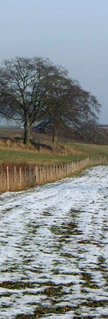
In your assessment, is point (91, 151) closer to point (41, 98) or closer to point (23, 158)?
point (41, 98)

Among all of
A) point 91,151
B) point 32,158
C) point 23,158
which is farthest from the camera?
point 91,151

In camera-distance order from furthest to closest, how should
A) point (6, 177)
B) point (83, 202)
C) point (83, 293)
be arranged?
point (6, 177) < point (83, 202) < point (83, 293)

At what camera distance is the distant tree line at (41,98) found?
6600 cm

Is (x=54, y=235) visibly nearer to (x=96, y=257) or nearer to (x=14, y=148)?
(x=96, y=257)

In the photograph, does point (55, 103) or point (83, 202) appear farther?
point (55, 103)

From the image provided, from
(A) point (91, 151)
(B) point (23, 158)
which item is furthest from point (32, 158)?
(A) point (91, 151)

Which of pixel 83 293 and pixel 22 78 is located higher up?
pixel 22 78

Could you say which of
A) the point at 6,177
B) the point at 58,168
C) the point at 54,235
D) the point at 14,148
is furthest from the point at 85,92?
the point at 54,235

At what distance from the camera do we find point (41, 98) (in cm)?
6681

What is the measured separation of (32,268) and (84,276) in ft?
3.31

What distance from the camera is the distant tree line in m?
66.0

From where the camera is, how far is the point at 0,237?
1329cm

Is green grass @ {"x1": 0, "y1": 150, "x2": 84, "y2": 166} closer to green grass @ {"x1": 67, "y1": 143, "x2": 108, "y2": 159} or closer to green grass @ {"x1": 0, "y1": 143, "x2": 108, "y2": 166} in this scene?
green grass @ {"x1": 0, "y1": 143, "x2": 108, "y2": 166}

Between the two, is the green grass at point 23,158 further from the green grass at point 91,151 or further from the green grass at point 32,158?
the green grass at point 91,151
